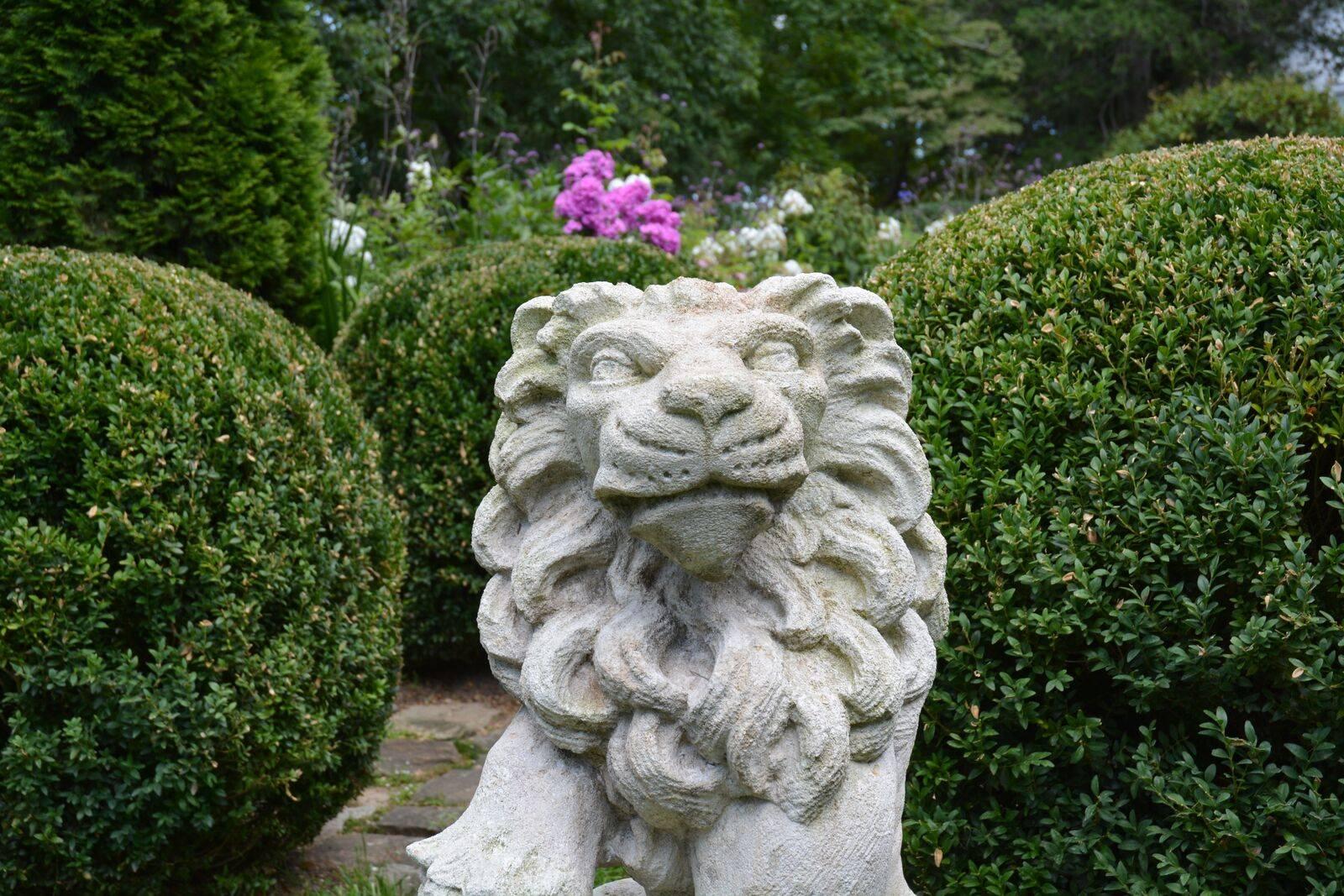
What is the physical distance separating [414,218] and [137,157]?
319 cm

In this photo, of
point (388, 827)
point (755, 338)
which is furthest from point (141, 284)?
point (755, 338)

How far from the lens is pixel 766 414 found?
5.95ft

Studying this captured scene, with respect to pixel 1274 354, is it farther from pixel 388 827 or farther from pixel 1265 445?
pixel 388 827

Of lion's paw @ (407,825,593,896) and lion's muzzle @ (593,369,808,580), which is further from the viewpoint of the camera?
lion's paw @ (407,825,593,896)

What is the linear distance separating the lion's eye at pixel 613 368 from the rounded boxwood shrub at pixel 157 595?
69.6 inches

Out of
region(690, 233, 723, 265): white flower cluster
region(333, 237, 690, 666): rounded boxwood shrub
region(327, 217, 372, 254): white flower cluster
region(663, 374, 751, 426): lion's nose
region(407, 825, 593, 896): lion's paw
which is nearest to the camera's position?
region(663, 374, 751, 426): lion's nose

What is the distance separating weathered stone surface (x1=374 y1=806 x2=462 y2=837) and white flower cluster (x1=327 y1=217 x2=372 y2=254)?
3676 millimetres

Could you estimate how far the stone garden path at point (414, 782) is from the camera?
4.27 metres

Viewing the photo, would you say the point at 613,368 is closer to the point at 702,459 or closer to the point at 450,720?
the point at 702,459

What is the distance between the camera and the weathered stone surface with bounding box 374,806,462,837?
4.54 m

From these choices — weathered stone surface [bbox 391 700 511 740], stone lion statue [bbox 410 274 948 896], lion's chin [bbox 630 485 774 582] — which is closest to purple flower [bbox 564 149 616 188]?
weathered stone surface [bbox 391 700 511 740]

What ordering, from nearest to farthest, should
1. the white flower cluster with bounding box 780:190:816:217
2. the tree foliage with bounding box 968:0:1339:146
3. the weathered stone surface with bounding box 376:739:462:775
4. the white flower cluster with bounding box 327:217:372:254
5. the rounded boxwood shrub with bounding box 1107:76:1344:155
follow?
the weathered stone surface with bounding box 376:739:462:775 < the white flower cluster with bounding box 327:217:372:254 < the white flower cluster with bounding box 780:190:816:217 < the rounded boxwood shrub with bounding box 1107:76:1344:155 < the tree foliage with bounding box 968:0:1339:146

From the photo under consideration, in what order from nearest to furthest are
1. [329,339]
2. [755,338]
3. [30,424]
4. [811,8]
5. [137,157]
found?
[755,338], [30,424], [137,157], [329,339], [811,8]

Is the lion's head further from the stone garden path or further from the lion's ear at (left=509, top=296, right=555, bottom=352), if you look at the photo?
the stone garden path
